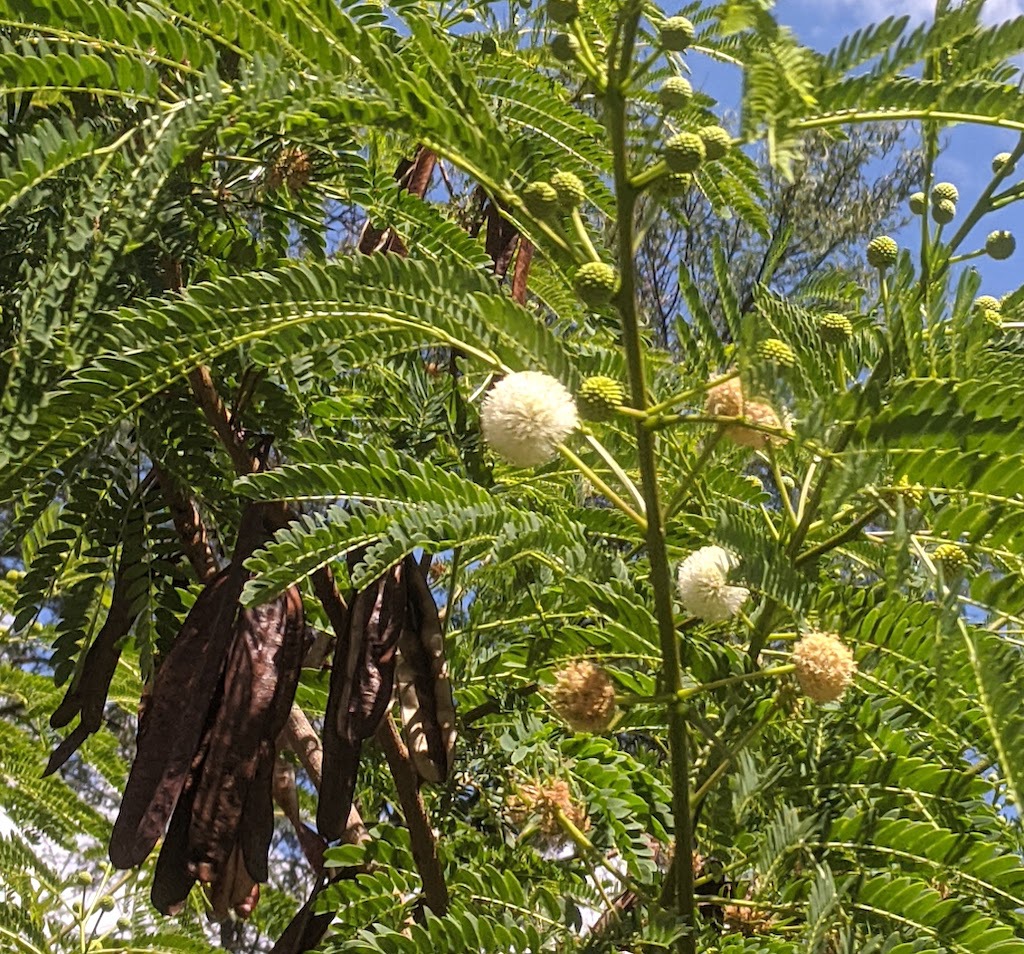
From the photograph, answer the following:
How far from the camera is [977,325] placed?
1.16 m

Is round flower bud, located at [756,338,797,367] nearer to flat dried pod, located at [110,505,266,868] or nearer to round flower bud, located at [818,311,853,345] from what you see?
round flower bud, located at [818,311,853,345]

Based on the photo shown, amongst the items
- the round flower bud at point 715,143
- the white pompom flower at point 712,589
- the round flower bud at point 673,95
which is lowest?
the white pompom flower at point 712,589

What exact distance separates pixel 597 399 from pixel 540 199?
0.20m

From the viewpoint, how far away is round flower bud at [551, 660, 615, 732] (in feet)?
4.00

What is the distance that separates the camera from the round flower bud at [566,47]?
3.87 feet

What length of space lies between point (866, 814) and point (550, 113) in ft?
3.50

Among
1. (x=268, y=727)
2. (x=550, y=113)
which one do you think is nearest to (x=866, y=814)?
(x=268, y=727)

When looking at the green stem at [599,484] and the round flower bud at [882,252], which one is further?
the round flower bud at [882,252]

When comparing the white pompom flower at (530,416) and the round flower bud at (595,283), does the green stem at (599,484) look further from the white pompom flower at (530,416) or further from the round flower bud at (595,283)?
the round flower bud at (595,283)

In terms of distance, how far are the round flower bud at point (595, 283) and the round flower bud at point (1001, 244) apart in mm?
839

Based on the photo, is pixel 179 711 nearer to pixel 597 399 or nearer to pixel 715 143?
pixel 597 399

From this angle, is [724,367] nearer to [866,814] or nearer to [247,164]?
[866,814]

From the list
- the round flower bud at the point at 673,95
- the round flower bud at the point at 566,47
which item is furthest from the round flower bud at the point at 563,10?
the round flower bud at the point at 673,95

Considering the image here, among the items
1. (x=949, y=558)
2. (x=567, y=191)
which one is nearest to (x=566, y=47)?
(x=567, y=191)
